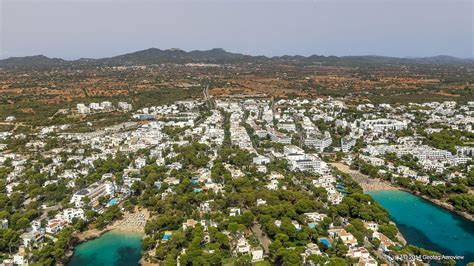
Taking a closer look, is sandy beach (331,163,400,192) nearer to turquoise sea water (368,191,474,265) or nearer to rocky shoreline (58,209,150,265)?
turquoise sea water (368,191,474,265)

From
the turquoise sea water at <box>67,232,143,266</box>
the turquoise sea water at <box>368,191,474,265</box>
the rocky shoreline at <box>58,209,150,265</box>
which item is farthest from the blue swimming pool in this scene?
the rocky shoreline at <box>58,209,150,265</box>

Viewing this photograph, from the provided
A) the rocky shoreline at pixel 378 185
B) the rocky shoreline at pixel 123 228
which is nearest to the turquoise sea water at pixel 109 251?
the rocky shoreline at pixel 123 228

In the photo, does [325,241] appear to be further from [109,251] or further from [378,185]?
[378,185]

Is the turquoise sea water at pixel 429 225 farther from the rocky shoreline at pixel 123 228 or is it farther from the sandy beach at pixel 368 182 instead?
the rocky shoreline at pixel 123 228

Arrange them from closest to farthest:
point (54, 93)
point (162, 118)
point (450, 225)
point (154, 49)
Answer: point (450, 225) → point (162, 118) → point (54, 93) → point (154, 49)

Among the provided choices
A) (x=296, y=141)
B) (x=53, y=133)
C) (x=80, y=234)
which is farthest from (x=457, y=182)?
(x=53, y=133)

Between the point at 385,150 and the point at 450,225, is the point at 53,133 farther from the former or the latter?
the point at 450,225

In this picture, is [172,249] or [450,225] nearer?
[172,249]
